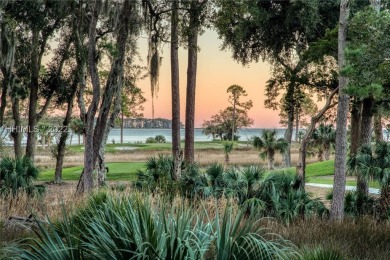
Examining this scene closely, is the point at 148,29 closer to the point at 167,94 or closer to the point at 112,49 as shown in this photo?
the point at 112,49

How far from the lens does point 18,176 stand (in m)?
14.7

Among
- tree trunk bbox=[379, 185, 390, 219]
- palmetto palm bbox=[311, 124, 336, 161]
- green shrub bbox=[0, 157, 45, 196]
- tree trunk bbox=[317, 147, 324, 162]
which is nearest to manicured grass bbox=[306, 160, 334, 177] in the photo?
palmetto palm bbox=[311, 124, 336, 161]

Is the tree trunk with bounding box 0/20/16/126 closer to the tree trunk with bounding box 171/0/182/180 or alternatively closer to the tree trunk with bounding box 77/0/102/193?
the tree trunk with bounding box 77/0/102/193

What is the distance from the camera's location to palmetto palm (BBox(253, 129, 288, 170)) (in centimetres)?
3512

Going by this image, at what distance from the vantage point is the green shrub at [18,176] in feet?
47.1

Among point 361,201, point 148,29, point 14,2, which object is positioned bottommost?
point 361,201

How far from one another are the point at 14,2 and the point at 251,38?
37.7 ft

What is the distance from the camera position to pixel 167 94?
22625 millimetres

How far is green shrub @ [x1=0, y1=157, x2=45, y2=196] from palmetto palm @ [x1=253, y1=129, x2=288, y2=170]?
22641mm

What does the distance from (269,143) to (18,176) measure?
23.7 m

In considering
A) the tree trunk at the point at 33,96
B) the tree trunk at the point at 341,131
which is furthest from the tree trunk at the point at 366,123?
the tree trunk at the point at 33,96

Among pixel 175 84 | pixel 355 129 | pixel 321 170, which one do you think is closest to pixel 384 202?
pixel 355 129

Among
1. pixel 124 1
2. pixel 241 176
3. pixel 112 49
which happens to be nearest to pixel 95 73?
pixel 112 49

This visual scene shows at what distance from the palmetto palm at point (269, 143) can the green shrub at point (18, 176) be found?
22.6 meters
